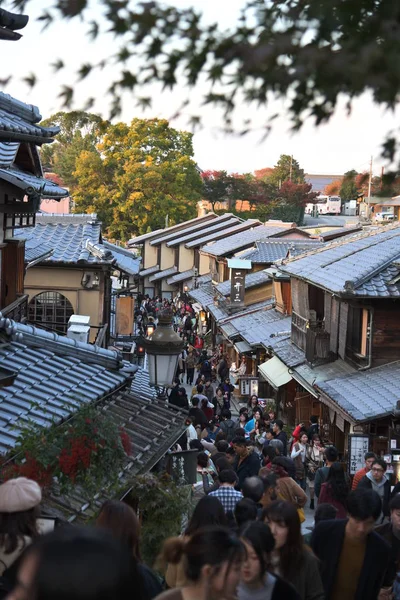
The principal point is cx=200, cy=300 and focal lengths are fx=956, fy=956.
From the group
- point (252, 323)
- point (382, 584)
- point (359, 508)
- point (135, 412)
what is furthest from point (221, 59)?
point (252, 323)

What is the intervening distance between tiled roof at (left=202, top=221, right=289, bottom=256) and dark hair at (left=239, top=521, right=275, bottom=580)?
4239 cm

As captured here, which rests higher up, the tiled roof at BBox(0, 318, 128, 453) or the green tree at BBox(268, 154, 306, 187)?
the green tree at BBox(268, 154, 306, 187)

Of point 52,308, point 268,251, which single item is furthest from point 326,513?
point 268,251

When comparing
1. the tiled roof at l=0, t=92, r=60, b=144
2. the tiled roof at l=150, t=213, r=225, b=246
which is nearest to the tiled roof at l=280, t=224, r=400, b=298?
the tiled roof at l=0, t=92, r=60, b=144

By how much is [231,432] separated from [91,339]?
4.03m

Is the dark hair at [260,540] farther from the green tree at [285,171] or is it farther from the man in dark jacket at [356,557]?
the green tree at [285,171]

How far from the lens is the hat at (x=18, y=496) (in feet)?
17.3

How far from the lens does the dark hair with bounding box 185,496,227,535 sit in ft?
22.6

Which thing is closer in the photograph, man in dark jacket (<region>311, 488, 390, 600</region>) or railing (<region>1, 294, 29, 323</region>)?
man in dark jacket (<region>311, 488, 390, 600</region>)

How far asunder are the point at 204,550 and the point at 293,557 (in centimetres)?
172

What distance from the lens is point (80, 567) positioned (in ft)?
9.75

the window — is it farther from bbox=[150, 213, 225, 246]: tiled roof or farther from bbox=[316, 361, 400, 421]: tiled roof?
bbox=[150, 213, 225, 246]: tiled roof

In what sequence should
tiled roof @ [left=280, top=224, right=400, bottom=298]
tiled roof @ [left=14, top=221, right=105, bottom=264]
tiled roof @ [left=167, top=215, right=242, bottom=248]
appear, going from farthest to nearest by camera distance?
tiled roof @ [left=167, top=215, right=242, bottom=248] → tiled roof @ [left=280, top=224, right=400, bottom=298] → tiled roof @ [left=14, top=221, right=105, bottom=264]

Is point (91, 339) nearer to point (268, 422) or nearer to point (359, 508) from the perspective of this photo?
point (268, 422)
